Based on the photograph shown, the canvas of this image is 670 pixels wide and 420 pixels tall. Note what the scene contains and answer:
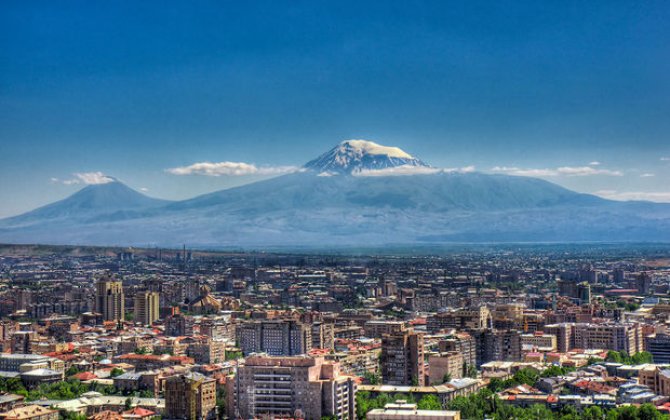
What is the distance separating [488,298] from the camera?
83312 millimetres

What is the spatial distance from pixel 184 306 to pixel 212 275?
30.5 metres

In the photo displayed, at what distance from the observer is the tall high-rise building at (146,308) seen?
7519 centimetres

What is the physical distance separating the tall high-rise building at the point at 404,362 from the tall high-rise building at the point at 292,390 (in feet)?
30.5

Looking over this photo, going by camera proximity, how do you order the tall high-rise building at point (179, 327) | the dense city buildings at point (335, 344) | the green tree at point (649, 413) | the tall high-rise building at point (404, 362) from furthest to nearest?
the tall high-rise building at point (179, 327) < the tall high-rise building at point (404, 362) < the dense city buildings at point (335, 344) < the green tree at point (649, 413)

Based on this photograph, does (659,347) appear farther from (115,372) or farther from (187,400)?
(187,400)

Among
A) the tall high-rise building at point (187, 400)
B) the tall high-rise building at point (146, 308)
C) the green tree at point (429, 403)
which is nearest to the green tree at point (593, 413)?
the green tree at point (429, 403)

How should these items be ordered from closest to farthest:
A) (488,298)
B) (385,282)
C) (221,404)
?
(221,404)
(488,298)
(385,282)

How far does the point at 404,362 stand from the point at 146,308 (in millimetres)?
32038

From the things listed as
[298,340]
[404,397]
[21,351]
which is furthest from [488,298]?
[404,397]

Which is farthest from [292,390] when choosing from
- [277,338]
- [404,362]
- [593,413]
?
[277,338]

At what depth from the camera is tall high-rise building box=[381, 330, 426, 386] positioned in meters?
46.4

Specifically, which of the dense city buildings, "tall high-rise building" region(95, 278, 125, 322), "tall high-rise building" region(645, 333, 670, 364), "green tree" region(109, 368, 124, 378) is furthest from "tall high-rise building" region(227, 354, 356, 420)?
"tall high-rise building" region(95, 278, 125, 322)

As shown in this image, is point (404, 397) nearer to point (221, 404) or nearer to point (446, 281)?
point (221, 404)

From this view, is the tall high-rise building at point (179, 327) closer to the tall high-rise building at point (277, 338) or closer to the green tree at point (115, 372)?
the tall high-rise building at point (277, 338)
